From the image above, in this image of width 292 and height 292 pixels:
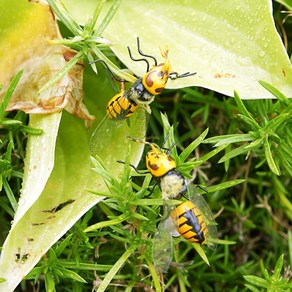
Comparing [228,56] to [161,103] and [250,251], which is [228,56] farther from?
[250,251]

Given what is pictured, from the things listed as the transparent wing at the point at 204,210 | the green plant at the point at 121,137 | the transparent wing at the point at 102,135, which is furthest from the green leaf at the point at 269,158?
the transparent wing at the point at 102,135

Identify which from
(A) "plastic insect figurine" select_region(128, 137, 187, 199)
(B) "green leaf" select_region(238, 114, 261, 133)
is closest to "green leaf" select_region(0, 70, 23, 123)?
(A) "plastic insect figurine" select_region(128, 137, 187, 199)

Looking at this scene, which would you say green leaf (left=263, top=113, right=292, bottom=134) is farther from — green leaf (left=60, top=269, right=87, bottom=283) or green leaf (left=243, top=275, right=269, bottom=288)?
green leaf (left=60, top=269, right=87, bottom=283)

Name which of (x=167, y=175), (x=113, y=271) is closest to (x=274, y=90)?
(x=167, y=175)

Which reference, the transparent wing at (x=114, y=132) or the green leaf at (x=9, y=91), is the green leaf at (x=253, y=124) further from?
the green leaf at (x=9, y=91)

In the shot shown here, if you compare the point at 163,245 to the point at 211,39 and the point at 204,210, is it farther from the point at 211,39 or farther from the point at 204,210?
the point at 211,39

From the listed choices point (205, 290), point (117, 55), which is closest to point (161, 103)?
point (117, 55)
